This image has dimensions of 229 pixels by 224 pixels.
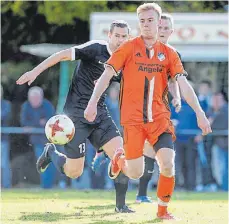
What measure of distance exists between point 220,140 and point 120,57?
764cm

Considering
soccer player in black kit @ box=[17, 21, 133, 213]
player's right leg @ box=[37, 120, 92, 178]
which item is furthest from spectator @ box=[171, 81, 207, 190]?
soccer player in black kit @ box=[17, 21, 133, 213]

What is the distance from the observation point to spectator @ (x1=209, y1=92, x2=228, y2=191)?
643 inches

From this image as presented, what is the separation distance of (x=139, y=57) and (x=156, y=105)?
544 mm

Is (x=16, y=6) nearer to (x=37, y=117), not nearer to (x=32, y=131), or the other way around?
(x=37, y=117)

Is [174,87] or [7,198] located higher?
[174,87]

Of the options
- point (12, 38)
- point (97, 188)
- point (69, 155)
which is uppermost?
point (12, 38)

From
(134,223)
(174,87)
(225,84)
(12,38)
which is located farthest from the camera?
(12,38)

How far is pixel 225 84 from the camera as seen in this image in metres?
19.0

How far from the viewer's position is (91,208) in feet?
36.5

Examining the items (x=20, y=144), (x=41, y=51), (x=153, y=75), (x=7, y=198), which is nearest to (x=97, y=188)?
(x=20, y=144)

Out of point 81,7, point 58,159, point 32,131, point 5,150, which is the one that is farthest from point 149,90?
point 81,7

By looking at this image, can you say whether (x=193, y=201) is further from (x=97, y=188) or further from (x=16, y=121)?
(x=16, y=121)

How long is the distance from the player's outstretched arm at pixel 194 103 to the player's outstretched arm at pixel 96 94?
74 cm

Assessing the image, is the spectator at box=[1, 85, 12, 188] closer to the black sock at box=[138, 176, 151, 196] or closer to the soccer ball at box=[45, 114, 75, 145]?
the black sock at box=[138, 176, 151, 196]
